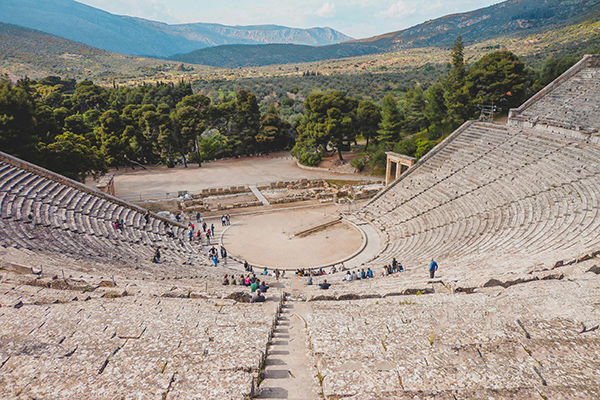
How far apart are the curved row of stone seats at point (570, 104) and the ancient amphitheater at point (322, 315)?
457 centimetres

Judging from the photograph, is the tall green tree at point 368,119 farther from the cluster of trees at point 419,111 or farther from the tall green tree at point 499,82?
the tall green tree at point 499,82

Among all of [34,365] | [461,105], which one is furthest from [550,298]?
[461,105]

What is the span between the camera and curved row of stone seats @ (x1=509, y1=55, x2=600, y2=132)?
23.4 metres

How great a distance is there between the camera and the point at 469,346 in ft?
23.5

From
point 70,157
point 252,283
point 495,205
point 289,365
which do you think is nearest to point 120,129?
point 70,157

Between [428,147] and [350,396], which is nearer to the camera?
[350,396]

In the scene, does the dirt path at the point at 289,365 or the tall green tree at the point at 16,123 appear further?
the tall green tree at the point at 16,123

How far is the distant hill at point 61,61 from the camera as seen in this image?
90150 mm

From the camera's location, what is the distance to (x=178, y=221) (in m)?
26.2

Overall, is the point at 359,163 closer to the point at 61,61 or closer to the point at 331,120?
the point at 331,120

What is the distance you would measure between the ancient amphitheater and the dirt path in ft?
0.12

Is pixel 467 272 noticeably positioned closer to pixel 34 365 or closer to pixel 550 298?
pixel 550 298

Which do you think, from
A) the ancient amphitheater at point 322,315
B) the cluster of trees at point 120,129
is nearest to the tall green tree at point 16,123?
the cluster of trees at point 120,129

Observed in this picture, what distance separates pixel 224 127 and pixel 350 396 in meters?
47.0
